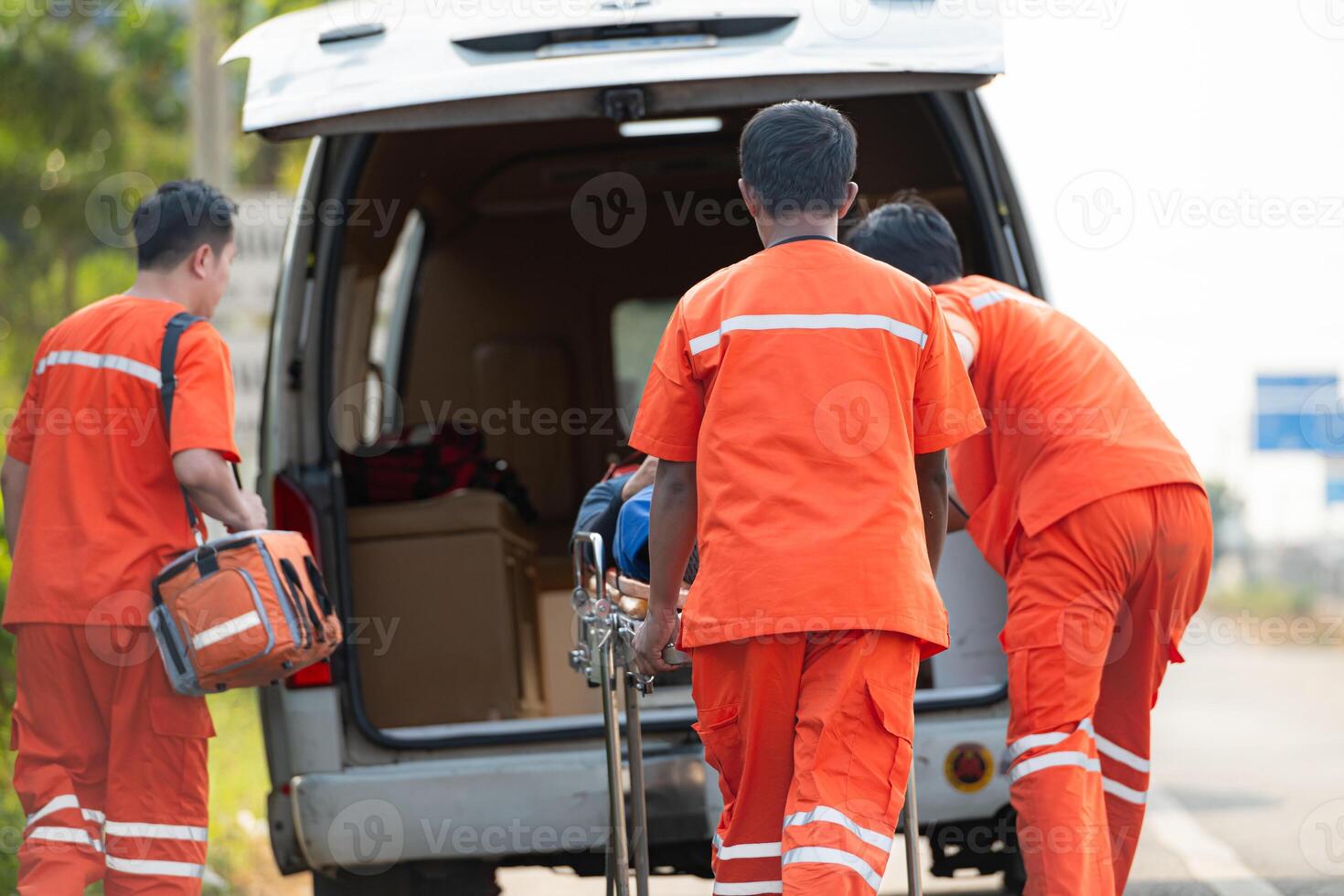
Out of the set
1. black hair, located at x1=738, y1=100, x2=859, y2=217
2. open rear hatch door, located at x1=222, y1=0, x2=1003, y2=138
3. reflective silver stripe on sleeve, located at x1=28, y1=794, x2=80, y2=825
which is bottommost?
reflective silver stripe on sleeve, located at x1=28, y1=794, x2=80, y2=825

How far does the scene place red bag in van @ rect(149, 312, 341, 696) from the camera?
147 inches

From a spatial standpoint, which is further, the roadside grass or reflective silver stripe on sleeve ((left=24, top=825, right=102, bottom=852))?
the roadside grass

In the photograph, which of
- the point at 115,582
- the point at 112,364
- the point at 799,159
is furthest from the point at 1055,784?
the point at 112,364

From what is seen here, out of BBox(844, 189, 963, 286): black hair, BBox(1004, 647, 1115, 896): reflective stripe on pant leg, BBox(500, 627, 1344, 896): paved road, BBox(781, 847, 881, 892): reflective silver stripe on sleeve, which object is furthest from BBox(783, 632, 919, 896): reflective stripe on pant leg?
BBox(500, 627, 1344, 896): paved road

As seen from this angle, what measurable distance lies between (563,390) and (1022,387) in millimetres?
3407

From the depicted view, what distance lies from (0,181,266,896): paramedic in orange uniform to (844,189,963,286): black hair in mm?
1505

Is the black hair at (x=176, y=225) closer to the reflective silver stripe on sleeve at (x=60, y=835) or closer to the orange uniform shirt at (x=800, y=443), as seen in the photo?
the reflective silver stripe on sleeve at (x=60, y=835)

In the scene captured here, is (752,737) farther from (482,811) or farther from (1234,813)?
(1234,813)

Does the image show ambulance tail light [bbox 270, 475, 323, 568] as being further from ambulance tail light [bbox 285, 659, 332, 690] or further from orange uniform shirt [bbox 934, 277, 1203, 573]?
orange uniform shirt [bbox 934, 277, 1203, 573]

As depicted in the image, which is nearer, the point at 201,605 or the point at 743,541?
the point at 743,541

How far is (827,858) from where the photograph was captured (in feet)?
9.54

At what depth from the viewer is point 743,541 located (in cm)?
300

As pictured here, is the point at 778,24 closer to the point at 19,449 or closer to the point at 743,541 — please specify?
the point at 743,541

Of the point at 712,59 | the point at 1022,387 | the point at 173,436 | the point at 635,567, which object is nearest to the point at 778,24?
the point at 712,59
